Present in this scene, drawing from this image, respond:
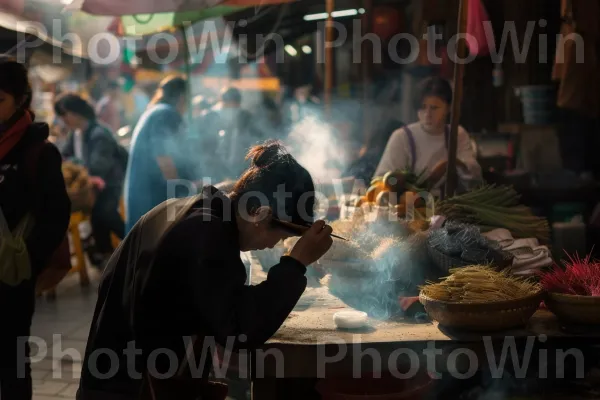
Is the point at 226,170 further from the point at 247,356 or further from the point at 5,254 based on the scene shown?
the point at 247,356

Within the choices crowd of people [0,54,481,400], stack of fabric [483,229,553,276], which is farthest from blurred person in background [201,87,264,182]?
stack of fabric [483,229,553,276]

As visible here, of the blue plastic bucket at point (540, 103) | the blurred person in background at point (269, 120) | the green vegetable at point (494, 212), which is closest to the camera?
the green vegetable at point (494, 212)

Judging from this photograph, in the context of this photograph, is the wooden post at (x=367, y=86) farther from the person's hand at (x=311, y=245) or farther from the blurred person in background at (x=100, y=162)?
the person's hand at (x=311, y=245)

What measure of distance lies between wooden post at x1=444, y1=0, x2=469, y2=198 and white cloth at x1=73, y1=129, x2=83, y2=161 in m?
5.61

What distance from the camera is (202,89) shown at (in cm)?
1827

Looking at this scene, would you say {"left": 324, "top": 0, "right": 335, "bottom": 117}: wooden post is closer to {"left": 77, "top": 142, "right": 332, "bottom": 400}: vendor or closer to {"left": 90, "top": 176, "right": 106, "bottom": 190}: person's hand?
{"left": 90, "top": 176, "right": 106, "bottom": 190}: person's hand

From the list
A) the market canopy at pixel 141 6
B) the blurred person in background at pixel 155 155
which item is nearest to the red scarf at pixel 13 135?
the market canopy at pixel 141 6

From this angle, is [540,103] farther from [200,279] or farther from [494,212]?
[200,279]

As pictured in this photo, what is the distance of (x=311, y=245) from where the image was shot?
258 cm

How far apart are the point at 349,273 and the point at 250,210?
104 centimetres

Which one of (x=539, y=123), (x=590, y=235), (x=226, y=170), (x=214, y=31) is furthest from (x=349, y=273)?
(x=214, y=31)

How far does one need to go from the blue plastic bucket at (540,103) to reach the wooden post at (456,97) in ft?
12.5

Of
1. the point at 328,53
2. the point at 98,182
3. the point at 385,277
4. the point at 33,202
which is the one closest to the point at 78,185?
the point at 98,182

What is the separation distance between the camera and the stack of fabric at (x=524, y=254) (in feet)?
11.5
